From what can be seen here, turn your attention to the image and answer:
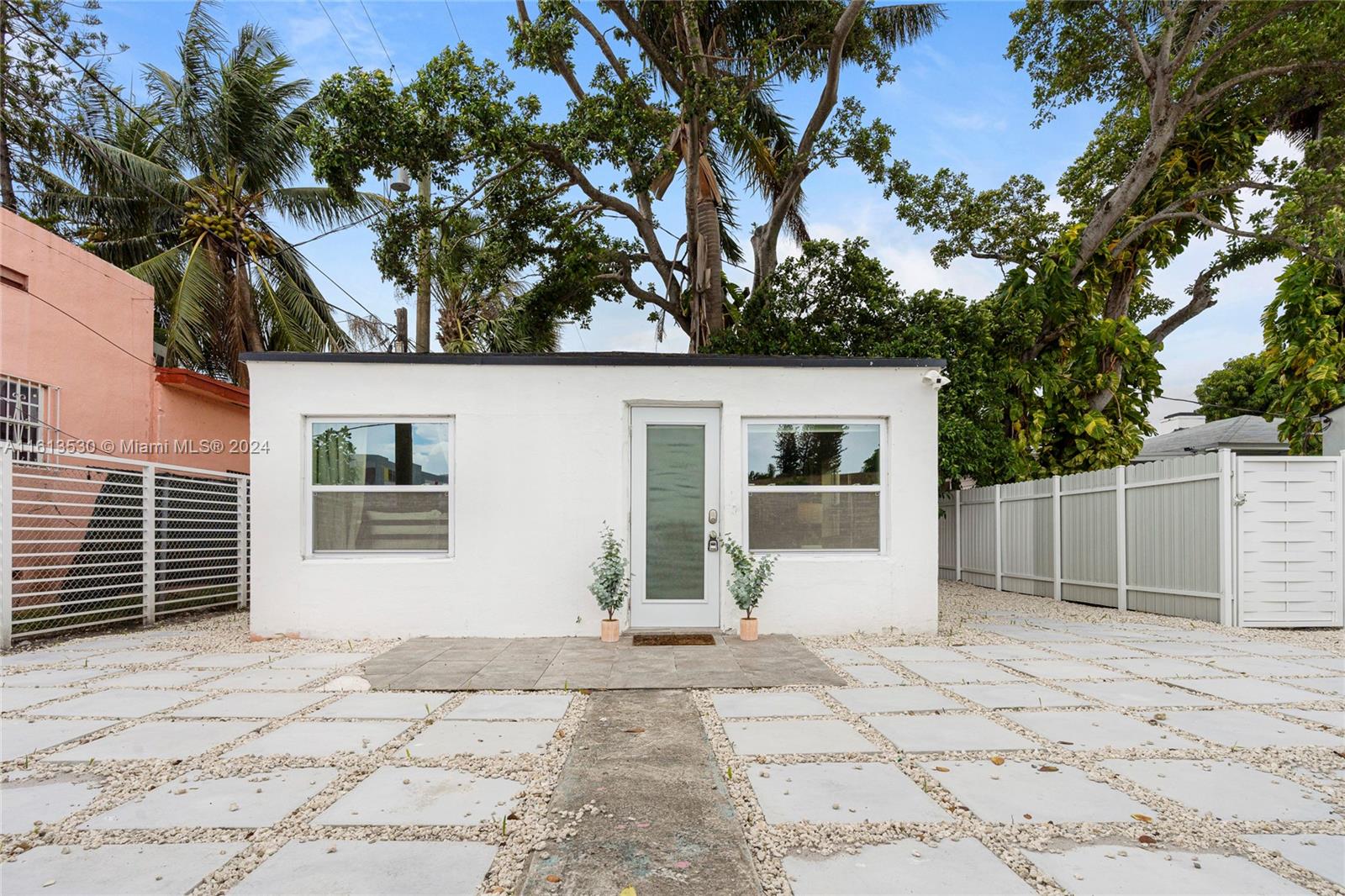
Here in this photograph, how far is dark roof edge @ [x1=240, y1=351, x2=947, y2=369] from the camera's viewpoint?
660cm

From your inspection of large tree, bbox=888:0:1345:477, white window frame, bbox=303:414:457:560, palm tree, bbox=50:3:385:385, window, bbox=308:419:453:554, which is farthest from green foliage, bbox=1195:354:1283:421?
palm tree, bbox=50:3:385:385

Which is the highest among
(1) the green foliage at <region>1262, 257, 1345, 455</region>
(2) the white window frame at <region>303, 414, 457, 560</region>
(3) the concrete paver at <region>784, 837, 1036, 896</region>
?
(1) the green foliage at <region>1262, 257, 1345, 455</region>

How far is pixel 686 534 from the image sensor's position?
6.79 meters

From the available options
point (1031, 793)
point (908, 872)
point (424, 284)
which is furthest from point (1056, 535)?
point (424, 284)

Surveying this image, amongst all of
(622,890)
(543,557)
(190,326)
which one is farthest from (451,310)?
(622,890)

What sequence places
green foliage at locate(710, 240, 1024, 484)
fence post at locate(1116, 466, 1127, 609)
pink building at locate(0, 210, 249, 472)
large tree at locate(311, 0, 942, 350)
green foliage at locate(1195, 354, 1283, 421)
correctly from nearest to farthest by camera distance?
pink building at locate(0, 210, 249, 472)
fence post at locate(1116, 466, 1127, 609)
large tree at locate(311, 0, 942, 350)
green foliage at locate(710, 240, 1024, 484)
green foliage at locate(1195, 354, 1283, 421)

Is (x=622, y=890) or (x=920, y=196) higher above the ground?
(x=920, y=196)

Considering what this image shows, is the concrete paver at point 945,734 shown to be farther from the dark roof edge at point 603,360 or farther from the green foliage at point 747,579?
the dark roof edge at point 603,360

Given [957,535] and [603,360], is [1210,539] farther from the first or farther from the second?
[603,360]

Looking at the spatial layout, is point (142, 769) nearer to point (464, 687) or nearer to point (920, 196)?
point (464, 687)

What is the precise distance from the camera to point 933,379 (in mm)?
6773

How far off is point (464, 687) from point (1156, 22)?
15.1m

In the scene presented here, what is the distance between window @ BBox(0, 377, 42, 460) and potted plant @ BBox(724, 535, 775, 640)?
768 centimetres

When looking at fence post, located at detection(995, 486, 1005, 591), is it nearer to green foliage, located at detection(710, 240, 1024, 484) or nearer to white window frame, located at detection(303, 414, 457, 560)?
green foliage, located at detection(710, 240, 1024, 484)
